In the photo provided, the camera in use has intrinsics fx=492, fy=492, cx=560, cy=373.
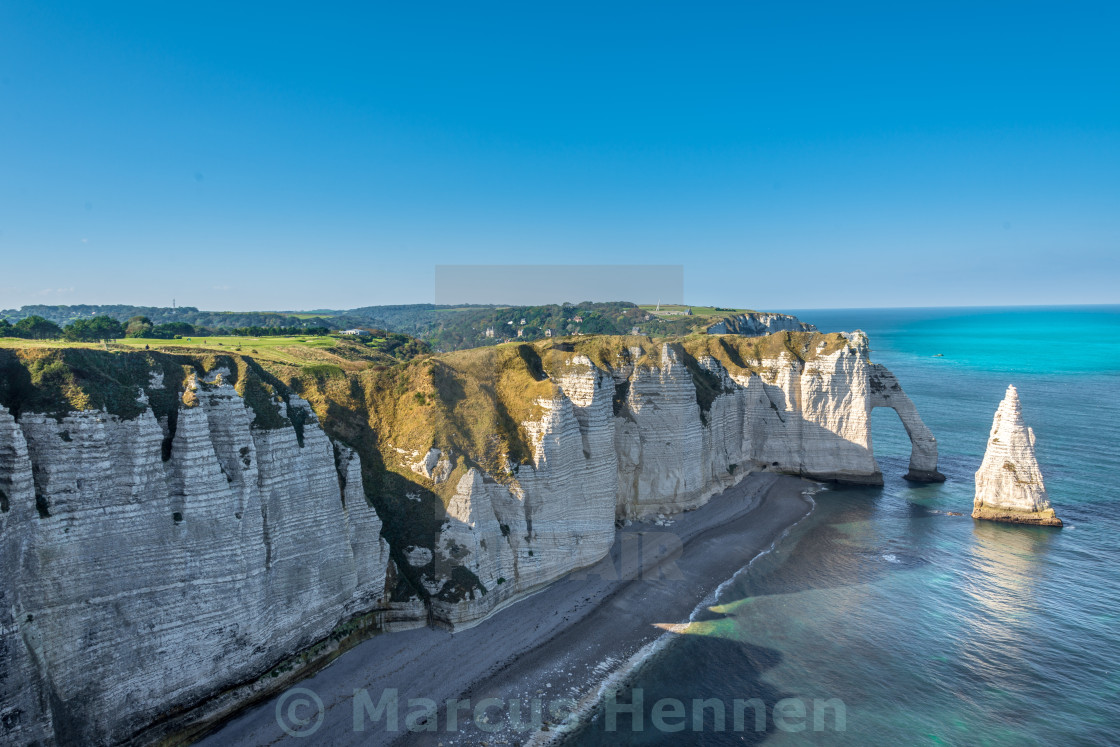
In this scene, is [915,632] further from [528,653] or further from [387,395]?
[387,395]

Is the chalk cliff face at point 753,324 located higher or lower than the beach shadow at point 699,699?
higher

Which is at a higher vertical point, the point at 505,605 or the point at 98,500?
the point at 98,500

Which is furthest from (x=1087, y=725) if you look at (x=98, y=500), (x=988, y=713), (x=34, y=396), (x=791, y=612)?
(x=34, y=396)

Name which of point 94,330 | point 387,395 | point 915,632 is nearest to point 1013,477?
point 915,632

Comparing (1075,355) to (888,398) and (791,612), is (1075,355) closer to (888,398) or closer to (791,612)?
(888,398)

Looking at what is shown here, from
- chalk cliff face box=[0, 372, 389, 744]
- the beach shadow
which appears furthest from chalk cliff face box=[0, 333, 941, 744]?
the beach shadow

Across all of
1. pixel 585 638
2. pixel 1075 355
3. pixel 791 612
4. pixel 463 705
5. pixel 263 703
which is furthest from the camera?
pixel 1075 355

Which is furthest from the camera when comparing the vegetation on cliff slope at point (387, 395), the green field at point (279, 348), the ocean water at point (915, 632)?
the green field at point (279, 348)

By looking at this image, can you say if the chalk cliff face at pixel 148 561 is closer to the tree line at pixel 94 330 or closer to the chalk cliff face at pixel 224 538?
the chalk cliff face at pixel 224 538

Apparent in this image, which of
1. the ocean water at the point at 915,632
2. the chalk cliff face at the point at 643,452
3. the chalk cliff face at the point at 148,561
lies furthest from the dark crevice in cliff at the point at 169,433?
the ocean water at the point at 915,632
